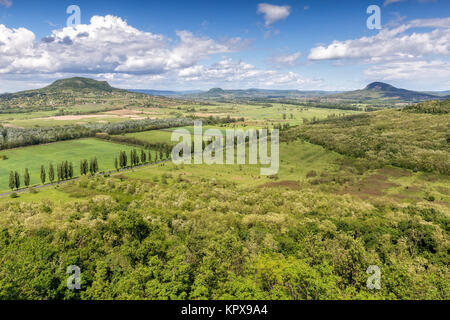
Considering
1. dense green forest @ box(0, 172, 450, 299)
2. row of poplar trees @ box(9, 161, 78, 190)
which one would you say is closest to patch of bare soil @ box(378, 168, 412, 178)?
dense green forest @ box(0, 172, 450, 299)

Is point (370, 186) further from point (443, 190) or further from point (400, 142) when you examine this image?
point (400, 142)

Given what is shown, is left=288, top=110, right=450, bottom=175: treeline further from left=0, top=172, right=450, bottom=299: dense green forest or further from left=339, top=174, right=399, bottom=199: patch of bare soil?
left=0, top=172, right=450, bottom=299: dense green forest

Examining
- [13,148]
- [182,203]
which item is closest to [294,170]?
[182,203]

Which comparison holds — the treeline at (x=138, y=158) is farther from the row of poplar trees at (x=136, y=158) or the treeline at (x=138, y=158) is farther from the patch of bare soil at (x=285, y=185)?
the patch of bare soil at (x=285, y=185)

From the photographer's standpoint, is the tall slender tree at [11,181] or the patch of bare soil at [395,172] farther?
the patch of bare soil at [395,172]

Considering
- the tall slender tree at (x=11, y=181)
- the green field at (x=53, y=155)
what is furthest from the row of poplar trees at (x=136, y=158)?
the tall slender tree at (x=11, y=181)

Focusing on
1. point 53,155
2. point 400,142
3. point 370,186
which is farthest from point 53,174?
point 400,142
